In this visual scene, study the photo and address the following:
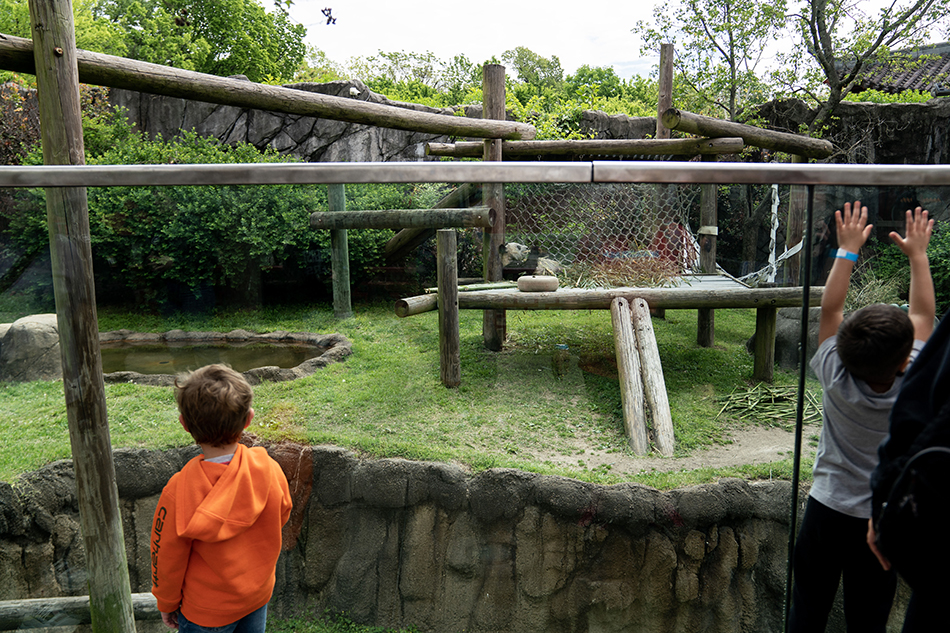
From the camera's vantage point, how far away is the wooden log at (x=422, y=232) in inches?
69.2

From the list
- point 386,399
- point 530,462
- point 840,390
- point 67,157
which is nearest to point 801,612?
point 840,390

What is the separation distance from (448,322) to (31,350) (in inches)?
49.2

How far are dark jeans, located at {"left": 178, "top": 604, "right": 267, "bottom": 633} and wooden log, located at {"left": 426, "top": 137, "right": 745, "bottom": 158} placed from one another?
4204mm

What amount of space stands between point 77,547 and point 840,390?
2206mm

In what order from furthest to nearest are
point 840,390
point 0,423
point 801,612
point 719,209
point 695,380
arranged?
point 695,380 < point 0,423 < point 719,209 < point 801,612 < point 840,390

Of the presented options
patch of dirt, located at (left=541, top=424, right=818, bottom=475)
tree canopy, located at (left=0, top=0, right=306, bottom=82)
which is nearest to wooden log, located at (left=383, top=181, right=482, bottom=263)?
patch of dirt, located at (left=541, top=424, right=818, bottom=475)

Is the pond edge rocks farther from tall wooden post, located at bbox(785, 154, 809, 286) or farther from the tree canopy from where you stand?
the tree canopy

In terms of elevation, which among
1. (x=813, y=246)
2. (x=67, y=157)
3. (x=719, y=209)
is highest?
(x=67, y=157)

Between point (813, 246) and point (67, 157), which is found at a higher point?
point (67, 157)

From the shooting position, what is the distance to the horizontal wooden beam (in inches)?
74.3

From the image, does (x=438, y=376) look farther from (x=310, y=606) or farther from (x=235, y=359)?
(x=310, y=606)

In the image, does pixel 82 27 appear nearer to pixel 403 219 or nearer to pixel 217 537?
pixel 403 219

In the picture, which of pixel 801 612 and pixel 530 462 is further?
pixel 530 462

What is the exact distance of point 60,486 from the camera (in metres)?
1.97
